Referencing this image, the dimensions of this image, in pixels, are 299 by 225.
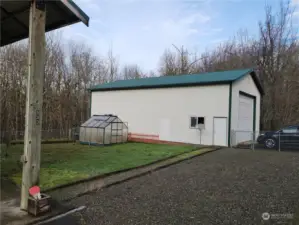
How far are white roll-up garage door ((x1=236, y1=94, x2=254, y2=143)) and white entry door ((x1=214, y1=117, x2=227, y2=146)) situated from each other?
128cm

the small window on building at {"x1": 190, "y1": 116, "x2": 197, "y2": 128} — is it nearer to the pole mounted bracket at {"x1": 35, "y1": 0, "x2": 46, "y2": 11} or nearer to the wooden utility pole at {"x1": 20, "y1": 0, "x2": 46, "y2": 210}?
the wooden utility pole at {"x1": 20, "y1": 0, "x2": 46, "y2": 210}

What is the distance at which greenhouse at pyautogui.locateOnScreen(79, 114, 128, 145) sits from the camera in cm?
1870

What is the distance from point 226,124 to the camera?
1662cm

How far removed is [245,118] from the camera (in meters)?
19.5

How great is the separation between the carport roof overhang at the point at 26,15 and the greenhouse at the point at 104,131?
1129cm

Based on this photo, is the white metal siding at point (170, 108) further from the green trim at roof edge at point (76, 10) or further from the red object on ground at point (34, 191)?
the red object on ground at point (34, 191)

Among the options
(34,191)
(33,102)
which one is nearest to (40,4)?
(33,102)

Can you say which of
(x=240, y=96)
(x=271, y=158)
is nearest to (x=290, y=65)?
(x=240, y=96)

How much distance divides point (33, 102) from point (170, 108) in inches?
576

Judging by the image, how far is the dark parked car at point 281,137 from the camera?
15117 mm

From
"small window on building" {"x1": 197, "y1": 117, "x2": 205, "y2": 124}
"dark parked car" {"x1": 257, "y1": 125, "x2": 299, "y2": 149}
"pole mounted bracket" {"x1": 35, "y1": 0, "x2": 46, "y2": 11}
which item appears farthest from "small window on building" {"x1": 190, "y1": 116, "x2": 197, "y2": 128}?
"pole mounted bracket" {"x1": 35, "y1": 0, "x2": 46, "y2": 11}

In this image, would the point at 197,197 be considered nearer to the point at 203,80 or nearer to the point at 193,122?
the point at 193,122

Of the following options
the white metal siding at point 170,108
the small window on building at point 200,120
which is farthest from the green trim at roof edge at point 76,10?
the small window on building at point 200,120

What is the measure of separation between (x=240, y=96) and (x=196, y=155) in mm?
7528
